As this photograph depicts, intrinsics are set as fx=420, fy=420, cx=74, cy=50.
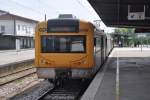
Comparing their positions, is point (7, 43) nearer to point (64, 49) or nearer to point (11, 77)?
point (11, 77)

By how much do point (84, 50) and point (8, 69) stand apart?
40.0 feet

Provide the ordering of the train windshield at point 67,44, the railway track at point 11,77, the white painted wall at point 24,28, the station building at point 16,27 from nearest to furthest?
the train windshield at point 67,44, the railway track at point 11,77, the station building at point 16,27, the white painted wall at point 24,28

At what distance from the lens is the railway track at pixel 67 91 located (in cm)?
1348

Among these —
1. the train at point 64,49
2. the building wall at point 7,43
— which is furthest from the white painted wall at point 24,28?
the train at point 64,49

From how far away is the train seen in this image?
15.1 metres

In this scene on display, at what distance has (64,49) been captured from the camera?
15.3 meters

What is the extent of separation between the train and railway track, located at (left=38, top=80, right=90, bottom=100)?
20.7 inches

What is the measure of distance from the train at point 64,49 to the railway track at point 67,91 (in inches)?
20.7

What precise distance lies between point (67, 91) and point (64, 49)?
1542mm

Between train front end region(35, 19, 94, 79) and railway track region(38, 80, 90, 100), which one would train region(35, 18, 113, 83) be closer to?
train front end region(35, 19, 94, 79)

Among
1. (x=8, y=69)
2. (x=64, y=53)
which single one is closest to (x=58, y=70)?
(x=64, y=53)

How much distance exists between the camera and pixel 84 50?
50.1ft

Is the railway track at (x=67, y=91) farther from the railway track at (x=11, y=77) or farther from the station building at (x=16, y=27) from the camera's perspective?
the station building at (x=16, y=27)

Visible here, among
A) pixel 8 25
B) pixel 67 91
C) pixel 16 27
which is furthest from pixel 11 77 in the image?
pixel 8 25
